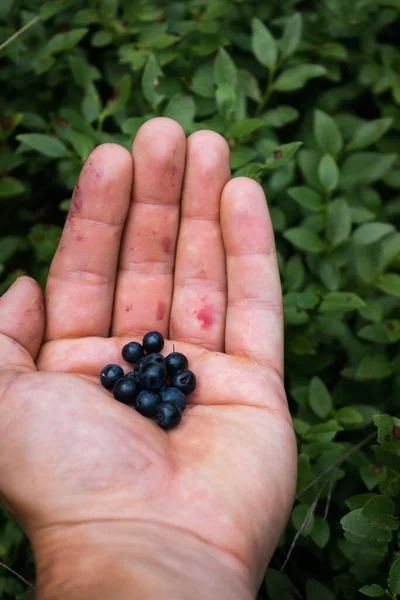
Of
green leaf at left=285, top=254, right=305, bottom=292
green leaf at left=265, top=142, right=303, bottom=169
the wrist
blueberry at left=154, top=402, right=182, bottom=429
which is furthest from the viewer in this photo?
green leaf at left=285, top=254, right=305, bottom=292

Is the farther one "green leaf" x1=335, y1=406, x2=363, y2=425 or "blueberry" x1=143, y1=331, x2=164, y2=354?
"green leaf" x1=335, y1=406, x2=363, y2=425

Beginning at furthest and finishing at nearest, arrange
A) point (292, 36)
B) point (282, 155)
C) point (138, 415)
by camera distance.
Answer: point (292, 36), point (282, 155), point (138, 415)

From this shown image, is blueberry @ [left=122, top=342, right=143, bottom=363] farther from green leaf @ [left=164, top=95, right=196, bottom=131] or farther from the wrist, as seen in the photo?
green leaf @ [left=164, top=95, right=196, bottom=131]

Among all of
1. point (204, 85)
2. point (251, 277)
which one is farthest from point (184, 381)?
point (204, 85)

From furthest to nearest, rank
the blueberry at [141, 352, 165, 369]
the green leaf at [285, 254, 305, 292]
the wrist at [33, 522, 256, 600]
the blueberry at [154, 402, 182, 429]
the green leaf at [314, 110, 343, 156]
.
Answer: the green leaf at [314, 110, 343, 156] < the green leaf at [285, 254, 305, 292] < the blueberry at [141, 352, 165, 369] < the blueberry at [154, 402, 182, 429] < the wrist at [33, 522, 256, 600]

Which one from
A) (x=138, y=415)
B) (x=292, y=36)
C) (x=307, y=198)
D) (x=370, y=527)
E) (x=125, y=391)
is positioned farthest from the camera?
(x=292, y=36)

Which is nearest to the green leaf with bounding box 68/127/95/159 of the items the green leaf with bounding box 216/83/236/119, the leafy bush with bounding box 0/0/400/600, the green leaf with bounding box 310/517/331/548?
the leafy bush with bounding box 0/0/400/600

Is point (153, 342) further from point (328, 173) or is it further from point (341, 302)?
point (328, 173)
